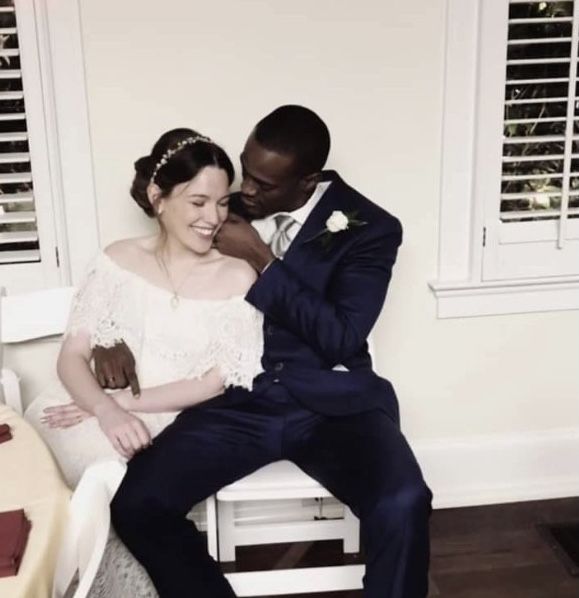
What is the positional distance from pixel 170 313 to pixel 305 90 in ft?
2.42

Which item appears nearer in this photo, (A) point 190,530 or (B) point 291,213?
(A) point 190,530

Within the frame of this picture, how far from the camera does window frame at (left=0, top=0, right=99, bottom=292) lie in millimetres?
2270

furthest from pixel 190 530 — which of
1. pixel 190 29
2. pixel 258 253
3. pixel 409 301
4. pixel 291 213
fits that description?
pixel 190 29

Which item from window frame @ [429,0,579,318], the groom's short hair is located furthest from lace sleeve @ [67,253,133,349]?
window frame @ [429,0,579,318]

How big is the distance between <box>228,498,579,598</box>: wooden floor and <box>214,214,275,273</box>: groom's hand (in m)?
0.90

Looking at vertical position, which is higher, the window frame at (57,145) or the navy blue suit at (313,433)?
the window frame at (57,145)

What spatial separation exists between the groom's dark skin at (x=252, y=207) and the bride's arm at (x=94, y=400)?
0.03 meters

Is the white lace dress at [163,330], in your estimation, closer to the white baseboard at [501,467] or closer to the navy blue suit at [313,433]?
the navy blue suit at [313,433]

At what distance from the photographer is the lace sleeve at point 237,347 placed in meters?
2.11

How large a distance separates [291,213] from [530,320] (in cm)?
92

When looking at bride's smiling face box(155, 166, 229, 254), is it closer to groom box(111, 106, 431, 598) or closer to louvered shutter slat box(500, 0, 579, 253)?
groom box(111, 106, 431, 598)

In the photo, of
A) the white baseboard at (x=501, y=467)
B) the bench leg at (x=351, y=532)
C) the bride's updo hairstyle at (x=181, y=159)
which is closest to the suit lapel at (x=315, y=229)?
the bride's updo hairstyle at (x=181, y=159)

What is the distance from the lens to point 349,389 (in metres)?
2.17

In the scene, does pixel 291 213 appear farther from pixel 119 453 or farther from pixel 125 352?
pixel 119 453
